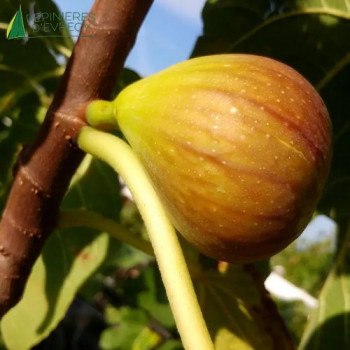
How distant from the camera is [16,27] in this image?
88 cm

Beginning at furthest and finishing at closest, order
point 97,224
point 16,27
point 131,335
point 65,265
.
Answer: point 131,335 → point 65,265 → point 16,27 → point 97,224

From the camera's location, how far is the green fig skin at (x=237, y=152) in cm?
54

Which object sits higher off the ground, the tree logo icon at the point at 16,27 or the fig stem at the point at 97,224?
the tree logo icon at the point at 16,27

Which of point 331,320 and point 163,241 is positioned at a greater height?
point 163,241

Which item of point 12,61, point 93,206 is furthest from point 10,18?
point 93,206

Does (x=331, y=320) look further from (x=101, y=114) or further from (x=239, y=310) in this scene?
(x=101, y=114)

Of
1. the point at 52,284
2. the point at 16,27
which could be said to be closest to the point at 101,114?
the point at 16,27

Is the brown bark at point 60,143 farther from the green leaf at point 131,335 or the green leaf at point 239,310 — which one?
the green leaf at point 131,335

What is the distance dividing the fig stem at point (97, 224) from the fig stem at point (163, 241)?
14 centimetres

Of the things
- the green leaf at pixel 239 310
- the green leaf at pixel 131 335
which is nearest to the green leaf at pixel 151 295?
the green leaf at pixel 131 335

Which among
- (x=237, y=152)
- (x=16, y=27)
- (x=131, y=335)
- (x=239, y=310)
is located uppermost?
(x=237, y=152)

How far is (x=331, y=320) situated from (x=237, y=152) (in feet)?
1.49

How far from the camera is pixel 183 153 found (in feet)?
1.85

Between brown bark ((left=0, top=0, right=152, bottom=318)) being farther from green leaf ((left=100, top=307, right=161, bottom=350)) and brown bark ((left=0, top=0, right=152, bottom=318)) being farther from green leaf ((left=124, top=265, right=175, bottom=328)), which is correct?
green leaf ((left=100, top=307, right=161, bottom=350))
